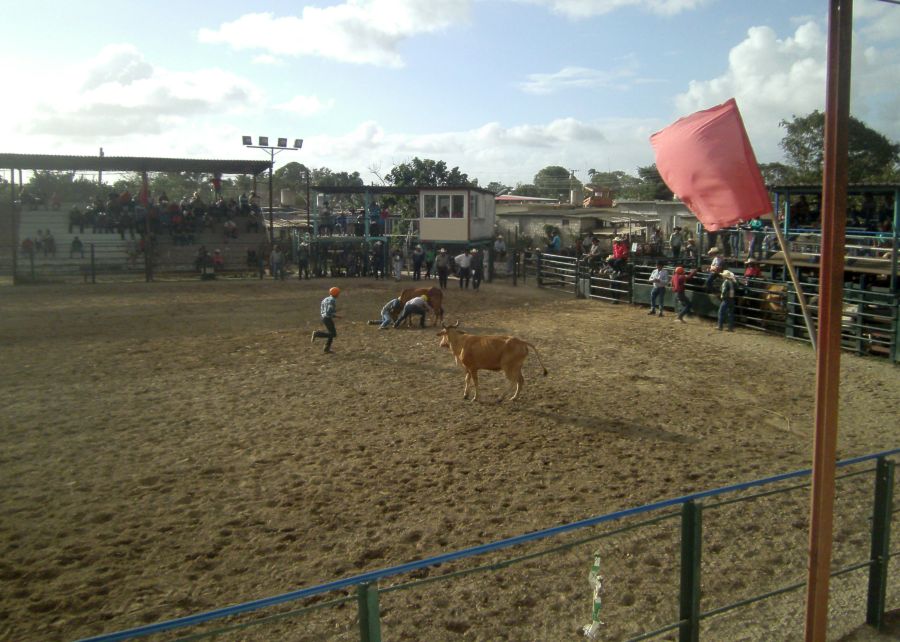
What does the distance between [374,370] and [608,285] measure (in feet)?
39.2

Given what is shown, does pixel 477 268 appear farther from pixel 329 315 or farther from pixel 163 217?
pixel 163 217

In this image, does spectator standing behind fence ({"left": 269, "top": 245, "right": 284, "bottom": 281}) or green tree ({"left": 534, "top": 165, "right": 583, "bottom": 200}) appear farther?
green tree ({"left": 534, "top": 165, "right": 583, "bottom": 200})

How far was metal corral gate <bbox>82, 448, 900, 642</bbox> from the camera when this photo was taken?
108 inches

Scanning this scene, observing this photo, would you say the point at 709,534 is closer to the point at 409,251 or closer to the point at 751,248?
the point at 751,248

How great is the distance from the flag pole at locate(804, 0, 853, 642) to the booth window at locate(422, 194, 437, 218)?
28.3m

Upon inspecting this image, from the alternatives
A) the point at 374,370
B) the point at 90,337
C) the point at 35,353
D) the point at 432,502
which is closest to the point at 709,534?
the point at 432,502

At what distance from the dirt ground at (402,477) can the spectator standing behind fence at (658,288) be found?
162 inches

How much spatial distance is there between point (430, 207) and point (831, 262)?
2858cm

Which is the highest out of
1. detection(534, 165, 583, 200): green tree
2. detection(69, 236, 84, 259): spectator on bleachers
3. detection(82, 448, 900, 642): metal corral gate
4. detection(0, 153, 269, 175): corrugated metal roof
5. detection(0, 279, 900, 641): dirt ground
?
detection(534, 165, 583, 200): green tree

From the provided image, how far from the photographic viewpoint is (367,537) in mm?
5969

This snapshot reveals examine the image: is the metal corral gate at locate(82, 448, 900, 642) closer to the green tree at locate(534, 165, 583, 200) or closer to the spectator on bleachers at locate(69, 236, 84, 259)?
the spectator on bleachers at locate(69, 236, 84, 259)

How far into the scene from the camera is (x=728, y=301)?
16547 mm

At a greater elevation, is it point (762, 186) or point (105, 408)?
point (762, 186)

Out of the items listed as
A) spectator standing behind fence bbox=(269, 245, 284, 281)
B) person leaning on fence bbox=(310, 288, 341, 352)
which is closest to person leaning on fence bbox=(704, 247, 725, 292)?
person leaning on fence bbox=(310, 288, 341, 352)
